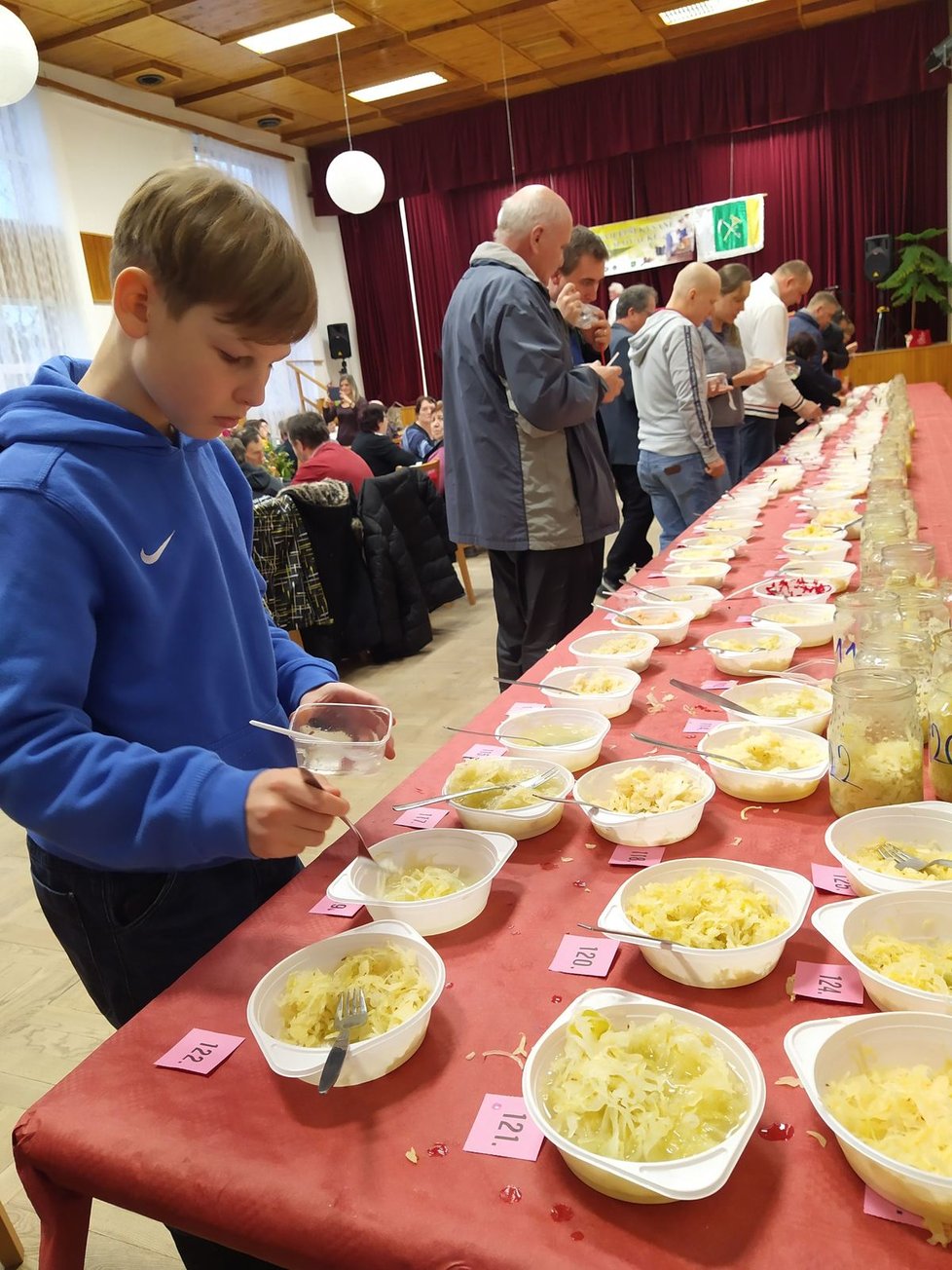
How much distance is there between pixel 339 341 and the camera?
1098 centimetres

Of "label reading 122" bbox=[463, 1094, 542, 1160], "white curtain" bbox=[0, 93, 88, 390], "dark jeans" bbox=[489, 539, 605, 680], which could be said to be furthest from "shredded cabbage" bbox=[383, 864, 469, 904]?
"white curtain" bbox=[0, 93, 88, 390]

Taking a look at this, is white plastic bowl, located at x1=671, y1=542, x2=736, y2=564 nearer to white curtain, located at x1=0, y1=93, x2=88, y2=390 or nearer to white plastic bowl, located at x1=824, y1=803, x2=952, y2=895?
white plastic bowl, located at x1=824, y1=803, x2=952, y2=895

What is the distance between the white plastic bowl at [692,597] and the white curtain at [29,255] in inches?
250

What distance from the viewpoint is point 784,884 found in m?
0.90

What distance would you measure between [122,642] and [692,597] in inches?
53.6

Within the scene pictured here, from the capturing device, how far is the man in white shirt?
17.1 ft

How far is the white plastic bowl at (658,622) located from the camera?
1.80 m

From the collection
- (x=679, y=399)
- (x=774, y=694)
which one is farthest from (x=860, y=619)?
(x=679, y=399)

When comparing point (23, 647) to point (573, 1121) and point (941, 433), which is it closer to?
point (573, 1121)

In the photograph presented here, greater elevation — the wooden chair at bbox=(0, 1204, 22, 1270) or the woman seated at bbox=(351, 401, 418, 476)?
the woman seated at bbox=(351, 401, 418, 476)

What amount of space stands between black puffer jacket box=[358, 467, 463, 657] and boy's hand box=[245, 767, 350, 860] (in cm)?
377

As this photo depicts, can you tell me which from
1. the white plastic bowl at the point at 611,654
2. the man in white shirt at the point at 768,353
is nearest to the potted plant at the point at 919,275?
the man in white shirt at the point at 768,353

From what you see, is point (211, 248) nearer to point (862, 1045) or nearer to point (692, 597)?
point (862, 1045)

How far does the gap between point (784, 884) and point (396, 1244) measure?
0.48 m
